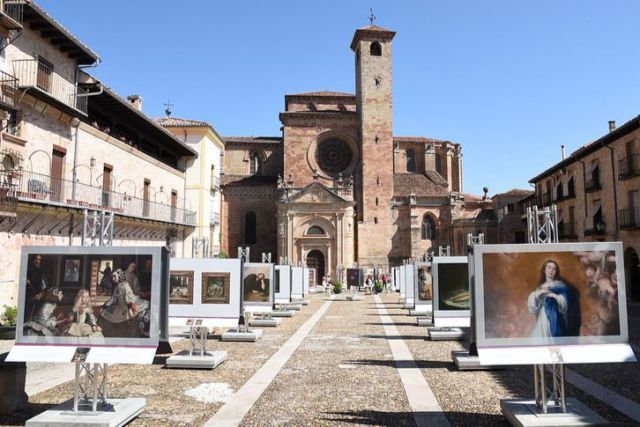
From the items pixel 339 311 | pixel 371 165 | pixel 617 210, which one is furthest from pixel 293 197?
pixel 617 210

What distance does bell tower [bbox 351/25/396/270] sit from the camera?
44219mm

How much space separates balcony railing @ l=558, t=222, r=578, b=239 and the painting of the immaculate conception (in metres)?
25.1

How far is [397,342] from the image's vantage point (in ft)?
44.5

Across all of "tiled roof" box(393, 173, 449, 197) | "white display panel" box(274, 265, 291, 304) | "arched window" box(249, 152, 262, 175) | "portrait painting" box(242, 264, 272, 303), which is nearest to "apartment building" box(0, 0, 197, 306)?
"portrait painting" box(242, 264, 272, 303)

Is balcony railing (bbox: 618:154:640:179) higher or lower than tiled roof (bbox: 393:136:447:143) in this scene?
lower

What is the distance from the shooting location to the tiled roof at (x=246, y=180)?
151ft

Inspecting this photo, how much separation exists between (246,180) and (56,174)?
29698mm

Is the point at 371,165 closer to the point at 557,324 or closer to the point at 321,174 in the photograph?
A: the point at 321,174

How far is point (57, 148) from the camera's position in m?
16.9

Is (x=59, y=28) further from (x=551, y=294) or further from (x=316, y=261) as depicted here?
(x=316, y=261)

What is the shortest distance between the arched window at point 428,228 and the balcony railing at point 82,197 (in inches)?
972

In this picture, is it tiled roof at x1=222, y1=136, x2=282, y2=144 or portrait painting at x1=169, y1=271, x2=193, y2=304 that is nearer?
portrait painting at x1=169, y1=271, x2=193, y2=304

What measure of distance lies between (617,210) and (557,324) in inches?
851

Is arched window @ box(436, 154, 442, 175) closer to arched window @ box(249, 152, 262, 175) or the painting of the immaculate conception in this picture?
arched window @ box(249, 152, 262, 175)
